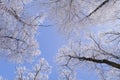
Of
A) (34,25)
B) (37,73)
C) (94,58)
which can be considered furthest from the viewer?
(37,73)

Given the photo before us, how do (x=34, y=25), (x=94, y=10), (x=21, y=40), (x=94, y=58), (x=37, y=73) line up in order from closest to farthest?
(x=34, y=25) → (x=21, y=40) → (x=94, y=10) → (x=94, y=58) → (x=37, y=73)

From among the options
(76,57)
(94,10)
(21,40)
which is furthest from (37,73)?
(21,40)

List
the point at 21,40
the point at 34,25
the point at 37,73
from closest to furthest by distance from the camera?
the point at 34,25, the point at 21,40, the point at 37,73

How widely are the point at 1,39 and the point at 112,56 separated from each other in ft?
23.7

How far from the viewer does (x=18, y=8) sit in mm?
11898

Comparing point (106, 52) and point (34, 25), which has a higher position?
point (34, 25)

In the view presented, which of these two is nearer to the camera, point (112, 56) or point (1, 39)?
point (1, 39)

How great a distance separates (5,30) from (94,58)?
6.18 metres

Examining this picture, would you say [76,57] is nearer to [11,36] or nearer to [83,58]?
[83,58]

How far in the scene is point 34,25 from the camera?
1169 centimetres

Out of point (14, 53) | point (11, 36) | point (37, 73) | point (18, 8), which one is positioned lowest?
point (37, 73)

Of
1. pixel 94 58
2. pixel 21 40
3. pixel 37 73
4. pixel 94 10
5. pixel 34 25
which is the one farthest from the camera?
pixel 37 73

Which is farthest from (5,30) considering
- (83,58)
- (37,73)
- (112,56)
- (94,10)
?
(37,73)

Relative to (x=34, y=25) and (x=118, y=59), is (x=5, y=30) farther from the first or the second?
(x=118, y=59)
